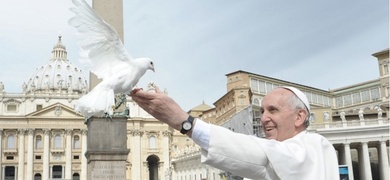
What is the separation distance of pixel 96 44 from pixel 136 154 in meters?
74.5

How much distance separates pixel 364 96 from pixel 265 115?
60897 mm

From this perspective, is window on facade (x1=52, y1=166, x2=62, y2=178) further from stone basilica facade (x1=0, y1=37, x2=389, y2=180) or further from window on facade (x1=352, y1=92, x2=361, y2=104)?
window on facade (x1=352, y1=92, x2=361, y2=104)

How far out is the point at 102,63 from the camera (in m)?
3.77

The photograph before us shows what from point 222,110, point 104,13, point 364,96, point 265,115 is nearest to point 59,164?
point 222,110

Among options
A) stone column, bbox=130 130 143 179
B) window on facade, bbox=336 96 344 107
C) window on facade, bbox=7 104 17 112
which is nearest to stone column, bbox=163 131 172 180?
stone column, bbox=130 130 143 179

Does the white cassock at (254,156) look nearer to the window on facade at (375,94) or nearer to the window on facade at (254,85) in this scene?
the window on facade at (254,85)

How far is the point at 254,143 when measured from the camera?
202cm

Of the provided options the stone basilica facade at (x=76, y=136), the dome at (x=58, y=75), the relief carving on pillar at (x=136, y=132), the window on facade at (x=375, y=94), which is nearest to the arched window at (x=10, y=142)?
the stone basilica facade at (x=76, y=136)

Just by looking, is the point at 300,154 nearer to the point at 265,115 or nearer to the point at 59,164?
the point at 265,115

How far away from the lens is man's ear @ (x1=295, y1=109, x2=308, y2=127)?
95.9 inches

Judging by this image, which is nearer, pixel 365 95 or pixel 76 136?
pixel 365 95

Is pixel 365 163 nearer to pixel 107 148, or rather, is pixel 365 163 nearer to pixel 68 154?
pixel 107 148

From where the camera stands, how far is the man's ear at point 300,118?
7.99ft

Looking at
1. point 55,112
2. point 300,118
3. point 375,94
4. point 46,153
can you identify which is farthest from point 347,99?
point 300,118
